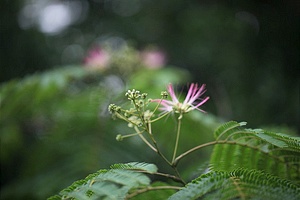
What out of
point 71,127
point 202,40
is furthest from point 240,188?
point 202,40

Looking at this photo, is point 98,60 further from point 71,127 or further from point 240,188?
point 240,188

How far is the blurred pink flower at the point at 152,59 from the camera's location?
14.1 feet

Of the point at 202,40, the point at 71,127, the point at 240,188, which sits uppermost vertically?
the point at 240,188

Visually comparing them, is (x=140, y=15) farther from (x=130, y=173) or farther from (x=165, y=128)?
(x=130, y=173)

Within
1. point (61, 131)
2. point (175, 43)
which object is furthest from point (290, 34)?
point (61, 131)

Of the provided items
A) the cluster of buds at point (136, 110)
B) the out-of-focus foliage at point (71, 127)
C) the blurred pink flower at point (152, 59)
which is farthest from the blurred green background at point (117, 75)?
the cluster of buds at point (136, 110)

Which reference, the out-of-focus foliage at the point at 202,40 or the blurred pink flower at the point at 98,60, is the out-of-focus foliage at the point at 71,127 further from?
the out-of-focus foliage at the point at 202,40

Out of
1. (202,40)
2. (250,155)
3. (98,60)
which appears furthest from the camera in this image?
(202,40)

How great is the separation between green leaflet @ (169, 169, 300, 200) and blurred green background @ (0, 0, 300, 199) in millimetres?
1173

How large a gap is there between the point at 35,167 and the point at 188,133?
4.31 feet

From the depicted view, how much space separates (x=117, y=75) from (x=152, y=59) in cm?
43

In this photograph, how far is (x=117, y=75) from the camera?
4164 mm

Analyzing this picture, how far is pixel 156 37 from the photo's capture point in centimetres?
677

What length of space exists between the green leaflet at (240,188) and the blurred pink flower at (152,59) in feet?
9.79
